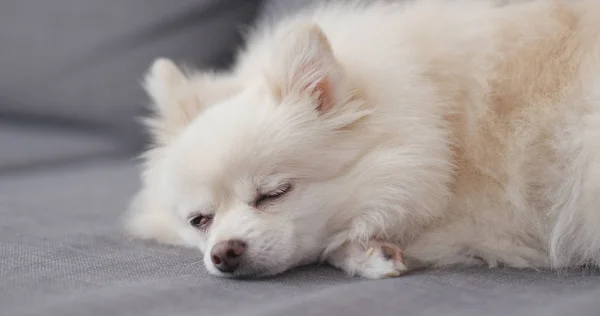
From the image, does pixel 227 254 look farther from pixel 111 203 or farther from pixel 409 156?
pixel 111 203

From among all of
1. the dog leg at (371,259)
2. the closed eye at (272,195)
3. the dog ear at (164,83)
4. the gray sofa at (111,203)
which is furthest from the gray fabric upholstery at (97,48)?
the dog leg at (371,259)

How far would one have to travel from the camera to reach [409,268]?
138 cm

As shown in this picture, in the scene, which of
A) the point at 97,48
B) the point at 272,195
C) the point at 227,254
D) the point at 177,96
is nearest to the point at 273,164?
the point at 272,195

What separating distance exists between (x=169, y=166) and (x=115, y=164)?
4.76ft

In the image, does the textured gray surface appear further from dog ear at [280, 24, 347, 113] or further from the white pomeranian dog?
dog ear at [280, 24, 347, 113]

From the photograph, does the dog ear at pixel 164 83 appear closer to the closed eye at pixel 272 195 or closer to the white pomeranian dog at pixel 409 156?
the white pomeranian dog at pixel 409 156

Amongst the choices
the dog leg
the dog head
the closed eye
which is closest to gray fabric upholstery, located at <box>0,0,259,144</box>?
the dog head

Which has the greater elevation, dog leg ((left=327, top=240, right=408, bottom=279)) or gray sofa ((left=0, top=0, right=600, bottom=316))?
gray sofa ((left=0, top=0, right=600, bottom=316))

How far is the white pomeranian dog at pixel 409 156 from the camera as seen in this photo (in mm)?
1397

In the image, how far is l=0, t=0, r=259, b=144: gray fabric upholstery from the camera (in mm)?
2812

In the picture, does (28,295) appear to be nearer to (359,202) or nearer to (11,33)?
(359,202)

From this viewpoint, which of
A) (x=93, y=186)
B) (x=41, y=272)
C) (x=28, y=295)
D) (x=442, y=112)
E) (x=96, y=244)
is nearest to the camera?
(x=28, y=295)

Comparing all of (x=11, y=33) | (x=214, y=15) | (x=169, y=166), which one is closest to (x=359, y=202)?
(x=169, y=166)

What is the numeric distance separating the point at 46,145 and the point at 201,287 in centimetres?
191
